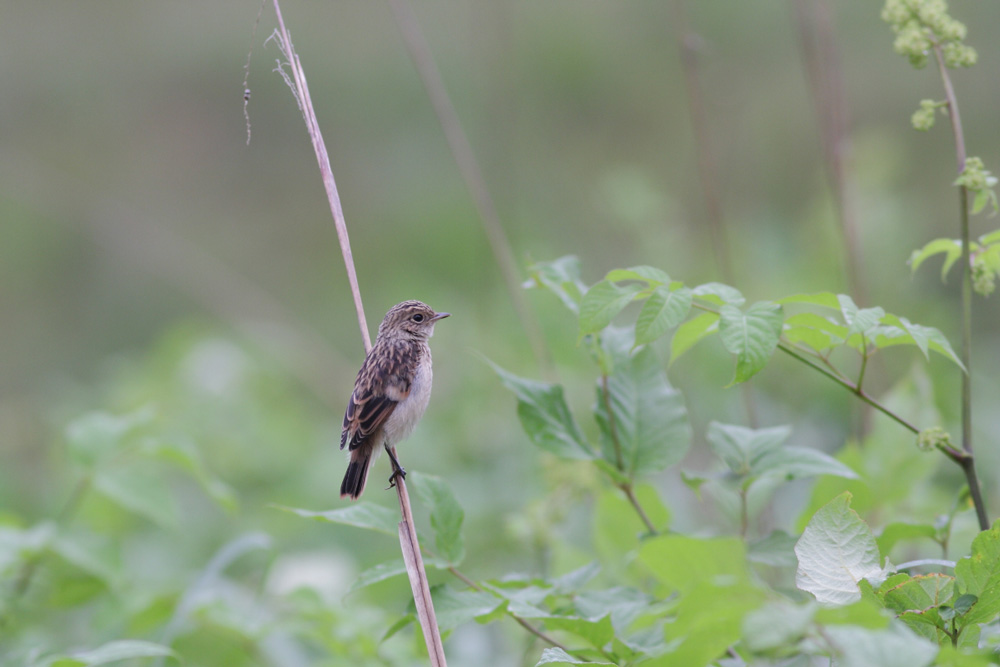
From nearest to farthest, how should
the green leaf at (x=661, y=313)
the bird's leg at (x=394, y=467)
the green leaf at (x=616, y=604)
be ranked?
1. the green leaf at (x=661, y=313)
2. the green leaf at (x=616, y=604)
3. the bird's leg at (x=394, y=467)

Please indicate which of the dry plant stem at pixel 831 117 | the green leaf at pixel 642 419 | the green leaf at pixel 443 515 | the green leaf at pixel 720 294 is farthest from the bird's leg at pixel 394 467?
Answer: the dry plant stem at pixel 831 117

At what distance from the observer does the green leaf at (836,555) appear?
1.42 m

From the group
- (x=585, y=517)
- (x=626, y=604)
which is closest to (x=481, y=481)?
(x=585, y=517)

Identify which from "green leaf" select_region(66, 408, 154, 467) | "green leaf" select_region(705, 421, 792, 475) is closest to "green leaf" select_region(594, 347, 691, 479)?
"green leaf" select_region(705, 421, 792, 475)

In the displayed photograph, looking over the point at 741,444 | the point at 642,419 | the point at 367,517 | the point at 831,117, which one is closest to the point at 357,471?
the point at 367,517

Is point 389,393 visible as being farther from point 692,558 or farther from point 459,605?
point 692,558

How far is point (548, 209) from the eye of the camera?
8562mm

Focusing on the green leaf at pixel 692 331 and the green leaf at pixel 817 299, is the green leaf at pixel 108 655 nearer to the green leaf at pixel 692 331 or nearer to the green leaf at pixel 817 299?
the green leaf at pixel 692 331

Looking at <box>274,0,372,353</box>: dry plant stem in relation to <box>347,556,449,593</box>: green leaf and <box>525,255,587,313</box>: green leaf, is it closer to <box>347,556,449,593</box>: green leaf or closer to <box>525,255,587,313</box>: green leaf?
<box>525,255,587,313</box>: green leaf

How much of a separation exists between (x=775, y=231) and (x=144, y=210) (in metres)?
6.90

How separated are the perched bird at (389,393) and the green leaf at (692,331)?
2.68ft

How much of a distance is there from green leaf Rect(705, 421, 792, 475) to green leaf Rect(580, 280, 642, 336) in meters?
0.48

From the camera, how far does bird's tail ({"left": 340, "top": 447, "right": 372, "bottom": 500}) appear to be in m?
2.50

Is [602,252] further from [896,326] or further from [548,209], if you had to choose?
[896,326]
